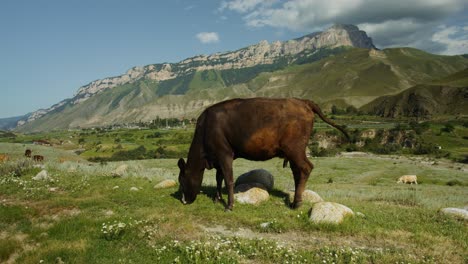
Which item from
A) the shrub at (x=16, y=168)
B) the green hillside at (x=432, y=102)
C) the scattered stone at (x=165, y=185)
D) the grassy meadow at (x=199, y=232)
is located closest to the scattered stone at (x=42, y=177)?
the shrub at (x=16, y=168)

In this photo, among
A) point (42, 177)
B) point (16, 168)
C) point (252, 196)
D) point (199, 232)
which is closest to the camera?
point (199, 232)

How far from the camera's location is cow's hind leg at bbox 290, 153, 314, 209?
40.8 ft

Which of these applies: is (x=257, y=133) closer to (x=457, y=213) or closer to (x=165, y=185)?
(x=165, y=185)

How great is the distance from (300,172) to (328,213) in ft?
6.48

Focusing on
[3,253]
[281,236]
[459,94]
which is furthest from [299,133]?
[459,94]

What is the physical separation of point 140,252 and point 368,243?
641 centimetres

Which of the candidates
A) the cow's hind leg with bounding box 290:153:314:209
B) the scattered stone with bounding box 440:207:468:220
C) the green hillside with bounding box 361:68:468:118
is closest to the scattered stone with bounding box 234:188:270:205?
the cow's hind leg with bounding box 290:153:314:209

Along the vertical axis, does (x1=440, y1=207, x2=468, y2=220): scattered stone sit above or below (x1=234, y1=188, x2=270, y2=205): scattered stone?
below

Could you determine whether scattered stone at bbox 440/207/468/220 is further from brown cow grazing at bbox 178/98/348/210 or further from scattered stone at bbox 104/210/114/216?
scattered stone at bbox 104/210/114/216

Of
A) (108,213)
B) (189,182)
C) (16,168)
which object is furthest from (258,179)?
(16,168)

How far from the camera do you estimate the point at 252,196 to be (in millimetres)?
14031

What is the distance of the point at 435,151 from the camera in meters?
96.4

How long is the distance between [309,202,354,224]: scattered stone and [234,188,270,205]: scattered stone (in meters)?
2.83

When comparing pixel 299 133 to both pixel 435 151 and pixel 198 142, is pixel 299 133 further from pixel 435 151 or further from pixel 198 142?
pixel 435 151
